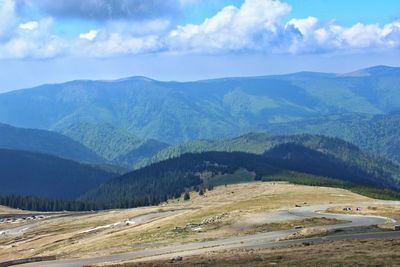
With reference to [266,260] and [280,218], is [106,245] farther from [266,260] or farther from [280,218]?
[266,260]

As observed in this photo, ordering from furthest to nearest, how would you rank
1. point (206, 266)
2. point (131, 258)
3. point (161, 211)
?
point (161, 211) → point (131, 258) → point (206, 266)

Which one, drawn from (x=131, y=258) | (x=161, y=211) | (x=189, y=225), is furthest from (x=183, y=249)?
(x=161, y=211)

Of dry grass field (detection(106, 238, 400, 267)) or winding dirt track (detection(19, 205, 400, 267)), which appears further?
winding dirt track (detection(19, 205, 400, 267))

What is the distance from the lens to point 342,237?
233 feet

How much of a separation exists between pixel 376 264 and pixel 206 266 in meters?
14.4

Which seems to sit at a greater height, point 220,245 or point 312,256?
point 312,256

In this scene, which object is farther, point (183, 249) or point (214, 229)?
point (214, 229)

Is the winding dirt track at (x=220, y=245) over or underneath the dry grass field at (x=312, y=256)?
underneath

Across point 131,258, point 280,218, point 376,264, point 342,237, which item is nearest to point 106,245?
point 131,258

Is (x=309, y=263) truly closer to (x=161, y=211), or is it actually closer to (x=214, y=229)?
(x=214, y=229)

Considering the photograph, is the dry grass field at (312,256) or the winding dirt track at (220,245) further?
the winding dirt track at (220,245)

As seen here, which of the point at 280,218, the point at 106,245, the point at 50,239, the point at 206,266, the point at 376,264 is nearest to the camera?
the point at 376,264

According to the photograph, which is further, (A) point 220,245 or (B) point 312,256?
(A) point 220,245

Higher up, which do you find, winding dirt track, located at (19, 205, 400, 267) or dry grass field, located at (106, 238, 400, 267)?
dry grass field, located at (106, 238, 400, 267)
